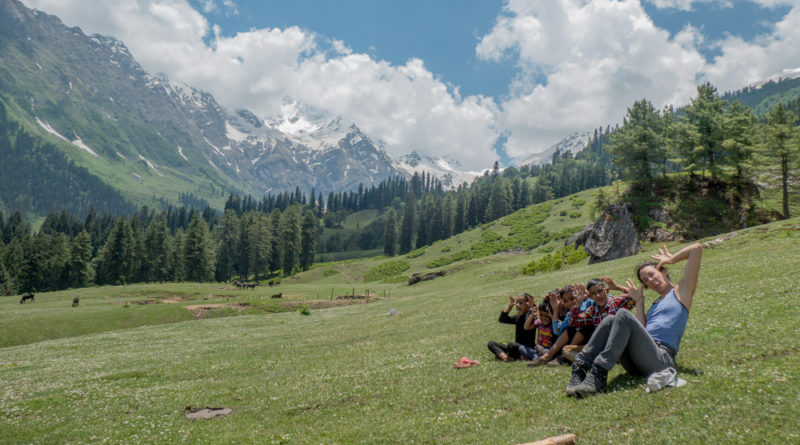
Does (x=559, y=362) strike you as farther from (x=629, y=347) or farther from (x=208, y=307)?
(x=208, y=307)

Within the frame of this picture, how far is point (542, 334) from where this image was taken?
12.5 metres

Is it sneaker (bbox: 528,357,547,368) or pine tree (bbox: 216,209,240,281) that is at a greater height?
pine tree (bbox: 216,209,240,281)

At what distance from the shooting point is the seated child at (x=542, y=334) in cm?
1232

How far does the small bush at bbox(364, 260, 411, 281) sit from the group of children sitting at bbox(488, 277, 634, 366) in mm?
87516

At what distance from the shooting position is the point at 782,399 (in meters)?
6.48

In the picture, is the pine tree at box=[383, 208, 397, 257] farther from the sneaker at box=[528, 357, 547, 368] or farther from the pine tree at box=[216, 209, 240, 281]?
the sneaker at box=[528, 357, 547, 368]

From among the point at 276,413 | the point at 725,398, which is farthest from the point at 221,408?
the point at 725,398

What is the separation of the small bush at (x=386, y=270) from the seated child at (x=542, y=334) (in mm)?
87943

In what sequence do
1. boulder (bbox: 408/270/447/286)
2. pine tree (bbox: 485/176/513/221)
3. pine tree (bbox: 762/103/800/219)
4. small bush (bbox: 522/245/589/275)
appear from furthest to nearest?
pine tree (bbox: 485/176/513/221) → boulder (bbox: 408/270/447/286) → small bush (bbox: 522/245/589/275) → pine tree (bbox: 762/103/800/219)

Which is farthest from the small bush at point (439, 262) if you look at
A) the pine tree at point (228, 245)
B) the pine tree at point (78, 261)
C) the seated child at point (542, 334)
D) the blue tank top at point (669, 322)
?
the pine tree at point (78, 261)

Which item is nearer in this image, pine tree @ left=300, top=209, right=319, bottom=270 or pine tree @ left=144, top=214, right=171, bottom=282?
pine tree @ left=144, top=214, right=171, bottom=282

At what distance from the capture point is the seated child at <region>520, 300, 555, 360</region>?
40.4 ft

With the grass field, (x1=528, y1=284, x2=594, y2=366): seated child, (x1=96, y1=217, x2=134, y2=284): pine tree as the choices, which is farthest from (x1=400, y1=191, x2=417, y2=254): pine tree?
(x1=528, y1=284, x2=594, y2=366): seated child

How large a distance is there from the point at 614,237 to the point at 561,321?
4060 centimetres
